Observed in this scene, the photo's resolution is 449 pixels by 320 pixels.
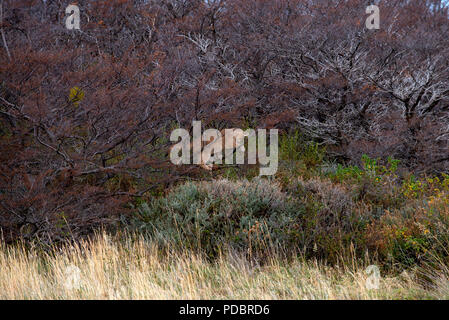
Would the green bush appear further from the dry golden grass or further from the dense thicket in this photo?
the dense thicket

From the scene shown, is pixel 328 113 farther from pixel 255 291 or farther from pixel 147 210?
pixel 255 291

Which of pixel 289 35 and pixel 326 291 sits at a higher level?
pixel 289 35

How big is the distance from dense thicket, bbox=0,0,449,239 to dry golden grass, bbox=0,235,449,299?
4.08ft

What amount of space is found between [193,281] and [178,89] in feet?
13.8

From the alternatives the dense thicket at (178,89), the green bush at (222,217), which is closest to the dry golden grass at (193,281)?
the green bush at (222,217)

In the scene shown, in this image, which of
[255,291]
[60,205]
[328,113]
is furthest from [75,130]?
[328,113]

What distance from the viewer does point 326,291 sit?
3.66 metres

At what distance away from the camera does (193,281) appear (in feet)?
13.4

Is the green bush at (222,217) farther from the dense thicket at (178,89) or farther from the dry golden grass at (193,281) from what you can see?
the dense thicket at (178,89)

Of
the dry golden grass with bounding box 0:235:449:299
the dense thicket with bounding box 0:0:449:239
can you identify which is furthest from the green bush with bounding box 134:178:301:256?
the dense thicket with bounding box 0:0:449:239

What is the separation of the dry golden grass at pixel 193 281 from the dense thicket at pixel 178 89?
4.08 feet

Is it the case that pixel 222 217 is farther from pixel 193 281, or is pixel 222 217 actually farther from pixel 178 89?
pixel 178 89
